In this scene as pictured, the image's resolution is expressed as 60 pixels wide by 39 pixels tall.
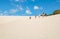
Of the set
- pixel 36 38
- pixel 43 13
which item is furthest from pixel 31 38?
pixel 43 13

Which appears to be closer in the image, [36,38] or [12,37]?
[36,38]

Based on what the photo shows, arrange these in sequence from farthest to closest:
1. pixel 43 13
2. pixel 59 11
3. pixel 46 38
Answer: pixel 59 11 < pixel 43 13 < pixel 46 38

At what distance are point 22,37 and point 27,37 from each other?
0.82ft

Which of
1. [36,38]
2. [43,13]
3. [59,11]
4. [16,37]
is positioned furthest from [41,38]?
[59,11]

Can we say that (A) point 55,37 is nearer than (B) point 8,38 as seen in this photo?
Yes

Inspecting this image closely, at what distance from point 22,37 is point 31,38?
53 centimetres

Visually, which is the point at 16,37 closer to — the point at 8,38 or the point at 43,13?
the point at 8,38

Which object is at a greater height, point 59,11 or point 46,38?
point 59,11

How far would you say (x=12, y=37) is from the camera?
709 centimetres

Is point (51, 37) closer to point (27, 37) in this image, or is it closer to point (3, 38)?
point (27, 37)

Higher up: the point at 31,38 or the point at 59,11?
the point at 59,11

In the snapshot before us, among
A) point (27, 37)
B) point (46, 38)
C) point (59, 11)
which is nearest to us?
point (46, 38)

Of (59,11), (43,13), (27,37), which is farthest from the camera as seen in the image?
(59,11)

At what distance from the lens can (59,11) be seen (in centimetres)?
2711
